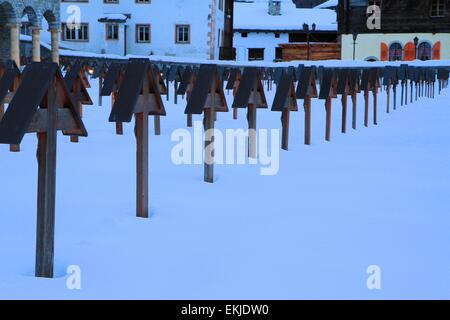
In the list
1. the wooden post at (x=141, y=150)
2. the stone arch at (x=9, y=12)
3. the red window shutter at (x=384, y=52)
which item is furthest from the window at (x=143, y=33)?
the wooden post at (x=141, y=150)

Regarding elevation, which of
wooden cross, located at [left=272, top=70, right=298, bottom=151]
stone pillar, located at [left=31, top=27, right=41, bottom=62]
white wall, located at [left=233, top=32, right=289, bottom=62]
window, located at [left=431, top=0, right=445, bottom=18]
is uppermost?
window, located at [left=431, top=0, right=445, bottom=18]

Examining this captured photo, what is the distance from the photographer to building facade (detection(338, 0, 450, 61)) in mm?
45594

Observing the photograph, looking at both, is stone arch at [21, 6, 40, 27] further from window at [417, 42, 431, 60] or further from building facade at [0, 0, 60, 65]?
window at [417, 42, 431, 60]

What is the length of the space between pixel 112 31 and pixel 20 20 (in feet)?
56.5

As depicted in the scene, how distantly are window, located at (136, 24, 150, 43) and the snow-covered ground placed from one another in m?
35.3

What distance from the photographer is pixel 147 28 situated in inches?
1720

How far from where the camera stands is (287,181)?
22.7ft

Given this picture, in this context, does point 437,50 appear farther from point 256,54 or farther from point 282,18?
point 256,54

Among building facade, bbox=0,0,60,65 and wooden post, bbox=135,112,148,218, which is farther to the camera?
building facade, bbox=0,0,60,65

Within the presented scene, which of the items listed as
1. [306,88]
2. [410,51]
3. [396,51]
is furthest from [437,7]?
[306,88]

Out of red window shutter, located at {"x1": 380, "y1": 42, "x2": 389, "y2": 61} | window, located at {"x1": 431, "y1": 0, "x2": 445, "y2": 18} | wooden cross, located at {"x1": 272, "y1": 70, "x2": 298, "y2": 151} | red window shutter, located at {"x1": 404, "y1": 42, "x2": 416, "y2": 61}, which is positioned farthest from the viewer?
red window shutter, located at {"x1": 380, "y1": 42, "x2": 389, "y2": 61}

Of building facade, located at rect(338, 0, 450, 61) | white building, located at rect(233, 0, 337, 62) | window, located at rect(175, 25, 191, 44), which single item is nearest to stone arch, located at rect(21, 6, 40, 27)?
window, located at rect(175, 25, 191, 44)

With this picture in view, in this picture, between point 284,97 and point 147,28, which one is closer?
point 284,97

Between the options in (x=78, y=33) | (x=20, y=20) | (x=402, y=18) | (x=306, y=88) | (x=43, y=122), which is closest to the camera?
(x=43, y=122)
